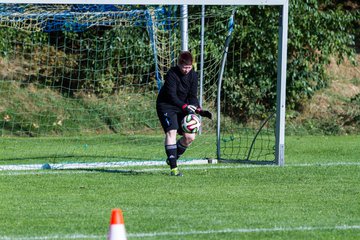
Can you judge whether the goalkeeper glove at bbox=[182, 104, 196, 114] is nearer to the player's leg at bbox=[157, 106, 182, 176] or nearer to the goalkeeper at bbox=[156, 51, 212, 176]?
the goalkeeper at bbox=[156, 51, 212, 176]


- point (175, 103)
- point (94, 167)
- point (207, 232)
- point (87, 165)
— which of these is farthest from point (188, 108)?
point (207, 232)

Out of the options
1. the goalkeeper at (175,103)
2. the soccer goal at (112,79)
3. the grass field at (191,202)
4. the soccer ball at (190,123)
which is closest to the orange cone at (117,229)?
the grass field at (191,202)

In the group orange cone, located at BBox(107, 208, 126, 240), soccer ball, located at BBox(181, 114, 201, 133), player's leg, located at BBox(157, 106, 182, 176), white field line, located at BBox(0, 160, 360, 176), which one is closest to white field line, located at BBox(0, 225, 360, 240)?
orange cone, located at BBox(107, 208, 126, 240)

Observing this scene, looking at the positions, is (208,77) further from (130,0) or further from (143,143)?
(130,0)

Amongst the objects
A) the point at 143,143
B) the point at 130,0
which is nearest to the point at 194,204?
the point at 130,0

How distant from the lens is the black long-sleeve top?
500 inches

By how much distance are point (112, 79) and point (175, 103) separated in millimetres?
8073

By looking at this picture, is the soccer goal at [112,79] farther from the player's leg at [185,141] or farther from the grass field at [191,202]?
the grass field at [191,202]

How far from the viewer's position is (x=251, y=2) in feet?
45.0

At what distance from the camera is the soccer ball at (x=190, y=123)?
12.9 metres

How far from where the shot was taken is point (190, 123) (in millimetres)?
12859

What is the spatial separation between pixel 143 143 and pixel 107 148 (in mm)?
1315

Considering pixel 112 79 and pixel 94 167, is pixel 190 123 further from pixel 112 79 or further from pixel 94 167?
pixel 112 79

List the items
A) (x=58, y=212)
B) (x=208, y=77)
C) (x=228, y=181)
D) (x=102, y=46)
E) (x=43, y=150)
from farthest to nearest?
(x=102, y=46) → (x=208, y=77) → (x=43, y=150) → (x=228, y=181) → (x=58, y=212)
